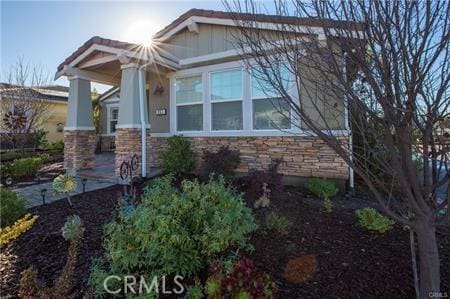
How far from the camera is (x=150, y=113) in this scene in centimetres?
930

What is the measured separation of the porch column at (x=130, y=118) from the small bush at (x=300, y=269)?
18.2 ft

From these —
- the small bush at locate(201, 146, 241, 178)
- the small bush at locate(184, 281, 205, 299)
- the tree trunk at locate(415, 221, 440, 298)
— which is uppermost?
the small bush at locate(201, 146, 241, 178)

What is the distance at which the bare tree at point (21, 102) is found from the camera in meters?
11.6

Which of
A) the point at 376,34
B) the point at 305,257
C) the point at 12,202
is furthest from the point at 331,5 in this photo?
the point at 12,202

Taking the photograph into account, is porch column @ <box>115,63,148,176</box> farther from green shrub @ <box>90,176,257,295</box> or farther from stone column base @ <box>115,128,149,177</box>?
green shrub @ <box>90,176,257,295</box>

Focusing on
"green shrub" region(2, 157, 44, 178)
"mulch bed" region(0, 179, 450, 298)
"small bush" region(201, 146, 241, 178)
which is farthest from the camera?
"green shrub" region(2, 157, 44, 178)

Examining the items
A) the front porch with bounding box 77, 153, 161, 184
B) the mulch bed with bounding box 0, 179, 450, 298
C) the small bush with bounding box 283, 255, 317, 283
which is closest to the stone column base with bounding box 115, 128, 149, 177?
the front porch with bounding box 77, 153, 161, 184

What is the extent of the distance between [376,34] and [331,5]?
41cm

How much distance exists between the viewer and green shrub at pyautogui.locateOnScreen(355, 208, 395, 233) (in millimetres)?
3656

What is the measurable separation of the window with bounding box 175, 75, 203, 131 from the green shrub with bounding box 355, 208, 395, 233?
17.6ft

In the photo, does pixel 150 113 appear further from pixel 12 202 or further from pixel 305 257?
pixel 305 257

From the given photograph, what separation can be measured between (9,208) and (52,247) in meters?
1.45

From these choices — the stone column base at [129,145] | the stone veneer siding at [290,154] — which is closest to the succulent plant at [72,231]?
the stone column base at [129,145]

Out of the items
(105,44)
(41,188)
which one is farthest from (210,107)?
(41,188)
